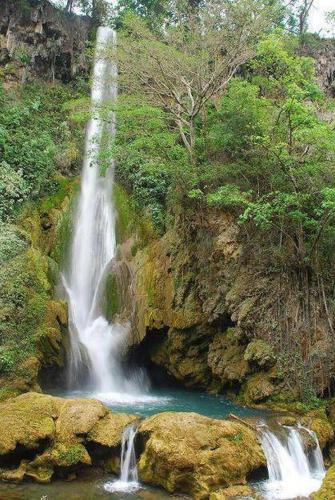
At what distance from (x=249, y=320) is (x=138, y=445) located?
19.9 ft

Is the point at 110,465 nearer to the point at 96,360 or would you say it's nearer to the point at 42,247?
the point at 96,360

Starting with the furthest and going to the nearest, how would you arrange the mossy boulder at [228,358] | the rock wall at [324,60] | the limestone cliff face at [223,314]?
the rock wall at [324,60] < the mossy boulder at [228,358] < the limestone cliff face at [223,314]

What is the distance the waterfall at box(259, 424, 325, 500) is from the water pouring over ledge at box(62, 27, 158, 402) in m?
5.05

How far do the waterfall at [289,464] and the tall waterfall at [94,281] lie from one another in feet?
20.4

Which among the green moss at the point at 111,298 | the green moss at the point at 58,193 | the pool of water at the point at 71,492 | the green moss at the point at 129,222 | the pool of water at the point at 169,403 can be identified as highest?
the green moss at the point at 58,193

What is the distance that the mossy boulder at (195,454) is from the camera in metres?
8.38

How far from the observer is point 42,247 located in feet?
60.3

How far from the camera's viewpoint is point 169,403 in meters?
13.6

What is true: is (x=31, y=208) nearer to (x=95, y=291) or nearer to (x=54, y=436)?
(x=95, y=291)

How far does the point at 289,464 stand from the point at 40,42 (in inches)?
981

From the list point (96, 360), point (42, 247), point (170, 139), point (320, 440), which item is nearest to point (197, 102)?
point (170, 139)

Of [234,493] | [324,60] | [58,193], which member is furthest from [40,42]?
[234,493]

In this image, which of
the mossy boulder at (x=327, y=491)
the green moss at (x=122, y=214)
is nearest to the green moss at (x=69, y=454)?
the mossy boulder at (x=327, y=491)

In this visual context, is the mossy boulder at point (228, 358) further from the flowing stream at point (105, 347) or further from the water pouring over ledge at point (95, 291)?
the water pouring over ledge at point (95, 291)
